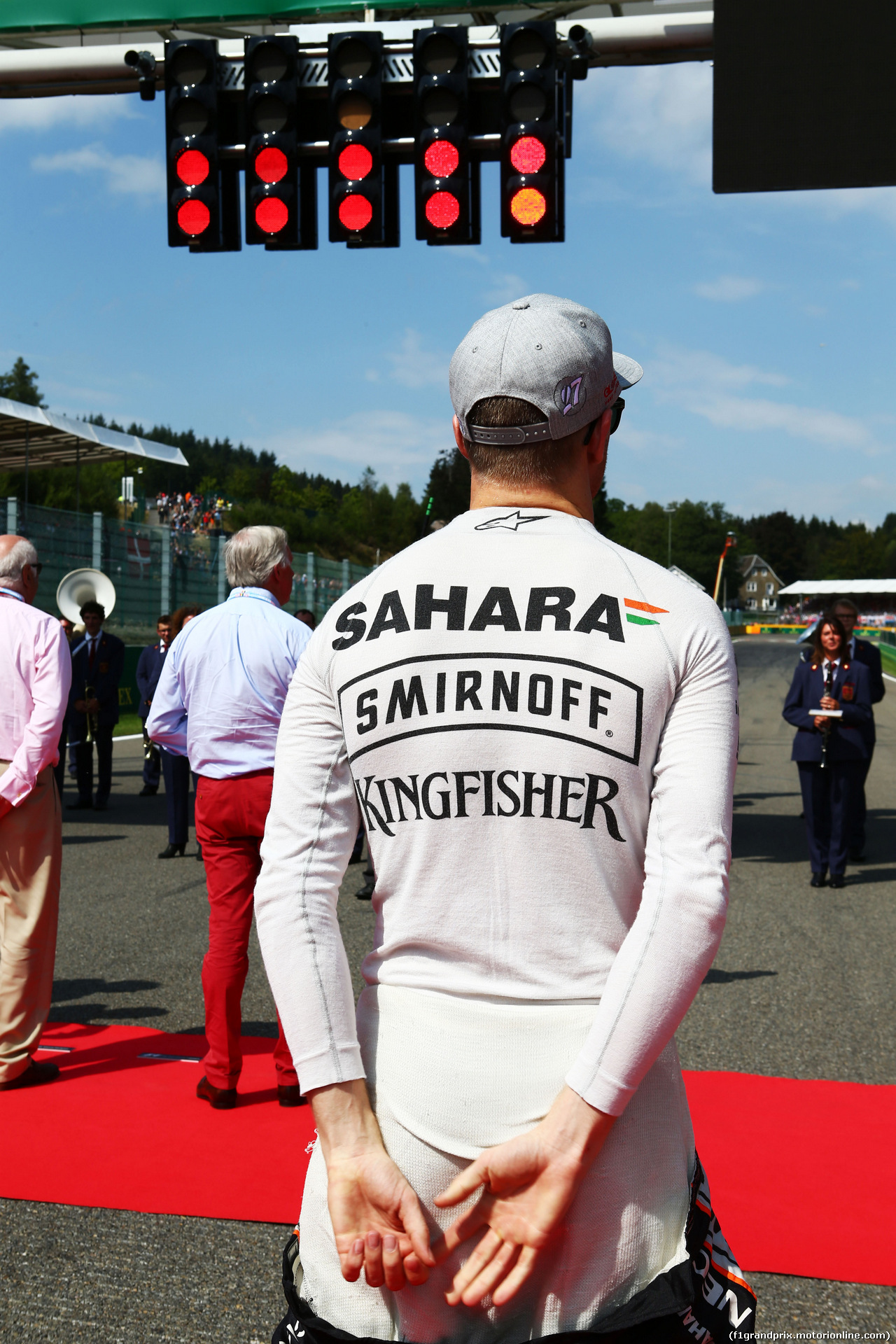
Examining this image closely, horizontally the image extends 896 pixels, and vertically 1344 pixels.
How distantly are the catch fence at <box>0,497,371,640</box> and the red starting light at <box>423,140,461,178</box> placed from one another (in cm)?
1262

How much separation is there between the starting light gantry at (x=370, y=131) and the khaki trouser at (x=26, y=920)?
3832 millimetres

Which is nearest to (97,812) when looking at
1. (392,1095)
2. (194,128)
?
(194,128)

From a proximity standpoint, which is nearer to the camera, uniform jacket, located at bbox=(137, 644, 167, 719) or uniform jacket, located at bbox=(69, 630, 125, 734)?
uniform jacket, located at bbox=(137, 644, 167, 719)

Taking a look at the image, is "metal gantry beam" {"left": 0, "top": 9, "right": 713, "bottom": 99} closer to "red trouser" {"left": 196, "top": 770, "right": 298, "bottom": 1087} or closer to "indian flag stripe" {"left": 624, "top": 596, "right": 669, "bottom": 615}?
"red trouser" {"left": 196, "top": 770, "right": 298, "bottom": 1087}

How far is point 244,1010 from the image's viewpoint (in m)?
5.66

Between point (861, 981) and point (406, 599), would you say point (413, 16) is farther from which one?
point (406, 599)

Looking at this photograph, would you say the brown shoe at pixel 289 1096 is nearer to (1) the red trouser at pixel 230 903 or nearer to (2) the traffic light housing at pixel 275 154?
(1) the red trouser at pixel 230 903

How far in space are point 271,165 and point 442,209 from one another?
1.05m

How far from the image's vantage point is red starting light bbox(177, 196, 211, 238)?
6996 millimetres

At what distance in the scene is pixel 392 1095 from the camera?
1.43 metres

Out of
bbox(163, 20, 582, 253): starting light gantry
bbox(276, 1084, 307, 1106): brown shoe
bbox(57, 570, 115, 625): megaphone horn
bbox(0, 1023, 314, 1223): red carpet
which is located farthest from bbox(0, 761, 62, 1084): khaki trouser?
bbox(57, 570, 115, 625): megaphone horn

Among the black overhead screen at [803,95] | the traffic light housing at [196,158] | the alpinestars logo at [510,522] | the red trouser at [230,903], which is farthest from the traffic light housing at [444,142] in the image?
the alpinestars logo at [510,522]

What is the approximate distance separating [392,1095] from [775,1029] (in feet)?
14.2

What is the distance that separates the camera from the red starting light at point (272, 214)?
22.6 ft
